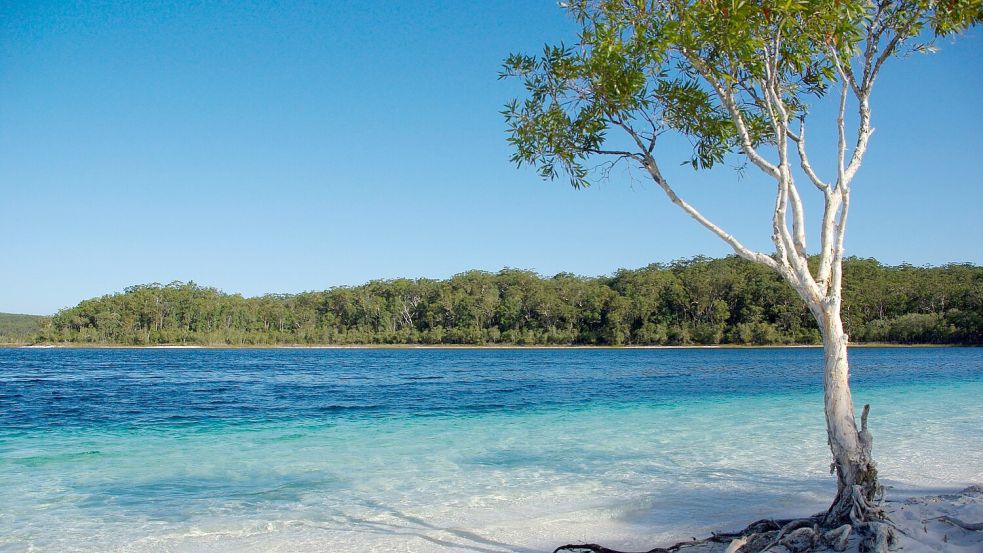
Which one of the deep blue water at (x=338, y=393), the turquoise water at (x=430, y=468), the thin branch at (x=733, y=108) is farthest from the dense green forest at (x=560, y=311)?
the thin branch at (x=733, y=108)

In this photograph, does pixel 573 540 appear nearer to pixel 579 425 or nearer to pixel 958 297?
pixel 579 425

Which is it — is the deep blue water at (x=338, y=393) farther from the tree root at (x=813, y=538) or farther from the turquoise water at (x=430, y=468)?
the tree root at (x=813, y=538)

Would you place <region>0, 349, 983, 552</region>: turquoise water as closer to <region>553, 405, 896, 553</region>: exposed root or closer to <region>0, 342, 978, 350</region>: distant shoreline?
<region>553, 405, 896, 553</region>: exposed root

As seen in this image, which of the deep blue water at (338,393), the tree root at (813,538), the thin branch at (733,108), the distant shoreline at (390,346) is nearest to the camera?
the tree root at (813,538)

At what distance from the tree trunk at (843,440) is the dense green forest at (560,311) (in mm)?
93428

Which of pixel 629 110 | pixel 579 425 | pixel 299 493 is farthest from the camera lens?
pixel 579 425

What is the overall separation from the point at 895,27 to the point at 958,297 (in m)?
102

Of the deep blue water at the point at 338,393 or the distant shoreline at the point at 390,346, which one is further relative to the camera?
the distant shoreline at the point at 390,346

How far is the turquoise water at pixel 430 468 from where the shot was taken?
7.26 m

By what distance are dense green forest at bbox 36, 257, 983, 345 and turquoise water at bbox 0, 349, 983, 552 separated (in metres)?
79.9

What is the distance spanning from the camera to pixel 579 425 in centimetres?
1608

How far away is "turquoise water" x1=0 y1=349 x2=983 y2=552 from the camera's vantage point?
23.8 feet

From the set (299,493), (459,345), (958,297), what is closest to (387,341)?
(459,345)

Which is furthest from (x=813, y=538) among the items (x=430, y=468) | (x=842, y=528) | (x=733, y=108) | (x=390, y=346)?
(x=390, y=346)
